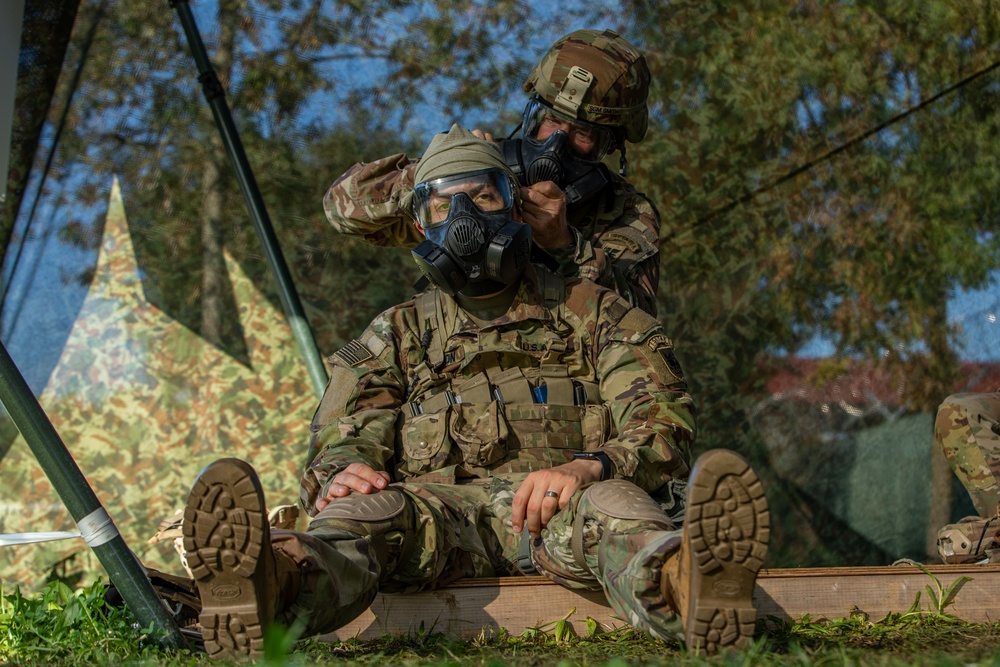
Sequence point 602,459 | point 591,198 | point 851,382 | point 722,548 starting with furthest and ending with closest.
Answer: point 851,382
point 591,198
point 602,459
point 722,548

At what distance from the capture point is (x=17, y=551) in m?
5.46

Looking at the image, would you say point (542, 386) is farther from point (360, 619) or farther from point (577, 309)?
point (360, 619)

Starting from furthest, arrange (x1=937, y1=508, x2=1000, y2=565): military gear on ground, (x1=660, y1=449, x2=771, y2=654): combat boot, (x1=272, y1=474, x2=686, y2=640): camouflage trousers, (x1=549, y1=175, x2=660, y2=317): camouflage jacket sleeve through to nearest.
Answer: (x1=549, y1=175, x2=660, y2=317): camouflage jacket sleeve
(x1=937, y1=508, x2=1000, y2=565): military gear on ground
(x1=272, y1=474, x2=686, y2=640): camouflage trousers
(x1=660, y1=449, x2=771, y2=654): combat boot

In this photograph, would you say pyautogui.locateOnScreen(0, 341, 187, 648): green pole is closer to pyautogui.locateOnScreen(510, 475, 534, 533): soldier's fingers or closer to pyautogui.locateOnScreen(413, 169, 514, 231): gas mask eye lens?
pyautogui.locateOnScreen(510, 475, 534, 533): soldier's fingers

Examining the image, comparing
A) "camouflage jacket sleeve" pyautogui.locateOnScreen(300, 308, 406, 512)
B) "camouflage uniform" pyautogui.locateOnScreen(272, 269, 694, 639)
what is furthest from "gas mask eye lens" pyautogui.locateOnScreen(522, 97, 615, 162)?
"camouflage jacket sleeve" pyautogui.locateOnScreen(300, 308, 406, 512)

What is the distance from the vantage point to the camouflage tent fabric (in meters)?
5.50

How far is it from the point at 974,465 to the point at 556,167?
194cm

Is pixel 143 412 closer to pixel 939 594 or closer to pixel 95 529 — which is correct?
pixel 95 529

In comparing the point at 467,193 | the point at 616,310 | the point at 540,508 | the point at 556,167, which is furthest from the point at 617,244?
the point at 540,508

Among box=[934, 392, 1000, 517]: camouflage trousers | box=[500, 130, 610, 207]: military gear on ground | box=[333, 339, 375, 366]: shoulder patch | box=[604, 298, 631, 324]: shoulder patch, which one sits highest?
box=[500, 130, 610, 207]: military gear on ground

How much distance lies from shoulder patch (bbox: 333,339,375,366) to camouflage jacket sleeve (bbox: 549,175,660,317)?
87 cm

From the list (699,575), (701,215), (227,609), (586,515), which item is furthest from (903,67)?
(227,609)

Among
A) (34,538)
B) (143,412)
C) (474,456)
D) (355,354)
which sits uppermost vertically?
(143,412)

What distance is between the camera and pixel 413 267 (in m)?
5.96
